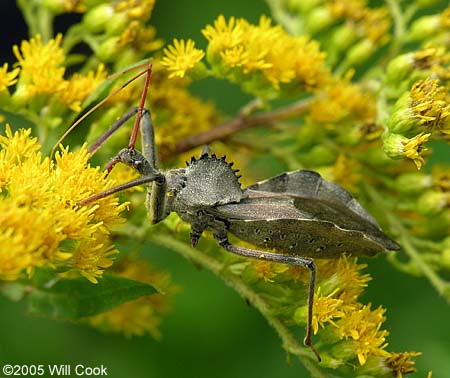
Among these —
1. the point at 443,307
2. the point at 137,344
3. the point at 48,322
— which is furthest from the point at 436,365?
the point at 48,322

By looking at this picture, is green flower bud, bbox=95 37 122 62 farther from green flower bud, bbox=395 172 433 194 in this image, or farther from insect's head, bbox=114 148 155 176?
green flower bud, bbox=395 172 433 194

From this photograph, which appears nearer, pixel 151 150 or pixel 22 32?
pixel 151 150

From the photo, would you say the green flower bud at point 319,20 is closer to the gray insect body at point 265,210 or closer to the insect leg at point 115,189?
the gray insect body at point 265,210

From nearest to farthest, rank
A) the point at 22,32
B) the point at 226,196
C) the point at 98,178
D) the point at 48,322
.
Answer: the point at 98,178, the point at 226,196, the point at 48,322, the point at 22,32

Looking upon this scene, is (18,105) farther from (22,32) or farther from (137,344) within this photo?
(22,32)

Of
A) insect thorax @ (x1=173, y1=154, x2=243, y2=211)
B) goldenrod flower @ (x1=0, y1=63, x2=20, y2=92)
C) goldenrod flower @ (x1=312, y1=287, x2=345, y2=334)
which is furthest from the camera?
goldenrod flower @ (x1=0, y1=63, x2=20, y2=92)

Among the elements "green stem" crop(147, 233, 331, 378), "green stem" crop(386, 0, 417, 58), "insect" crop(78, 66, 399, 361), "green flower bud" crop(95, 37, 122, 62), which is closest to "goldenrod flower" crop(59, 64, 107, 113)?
"green flower bud" crop(95, 37, 122, 62)
